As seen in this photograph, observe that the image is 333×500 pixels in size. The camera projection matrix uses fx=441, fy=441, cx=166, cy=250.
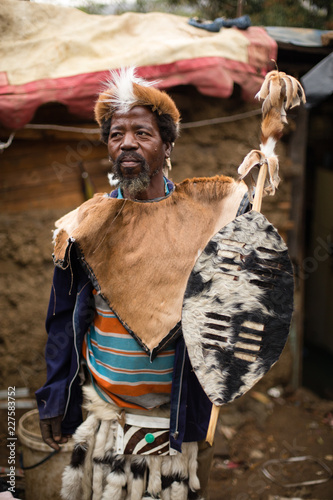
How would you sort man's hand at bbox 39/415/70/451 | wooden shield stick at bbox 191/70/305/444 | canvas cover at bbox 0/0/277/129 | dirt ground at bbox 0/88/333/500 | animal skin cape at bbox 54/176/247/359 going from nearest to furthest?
1. wooden shield stick at bbox 191/70/305/444
2. animal skin cape at bbox 54/176/247/359
3. man's hand at bbox 39/415/70/451
4. canvas cover at bbox 0/0/277/129
5. dirt ground at bbox 0/88/333/500

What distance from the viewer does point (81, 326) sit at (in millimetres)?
1961

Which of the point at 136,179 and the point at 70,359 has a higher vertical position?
the point at 136,179

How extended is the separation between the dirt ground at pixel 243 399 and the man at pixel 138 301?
67.7 inches

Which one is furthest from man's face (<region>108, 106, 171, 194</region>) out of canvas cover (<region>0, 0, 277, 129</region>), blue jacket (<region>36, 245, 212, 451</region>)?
canvas cover (<region>0, 0, 277, 129</region>)

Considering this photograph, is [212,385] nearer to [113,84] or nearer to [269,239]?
[269,239]

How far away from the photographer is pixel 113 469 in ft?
6.19

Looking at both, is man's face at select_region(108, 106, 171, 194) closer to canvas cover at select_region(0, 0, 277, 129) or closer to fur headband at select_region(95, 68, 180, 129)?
fur headband at select_region(95, 68, 180, 129)

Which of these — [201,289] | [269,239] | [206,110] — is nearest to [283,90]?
[269,239]

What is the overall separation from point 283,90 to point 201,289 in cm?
73

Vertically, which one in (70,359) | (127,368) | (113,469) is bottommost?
(113,469)

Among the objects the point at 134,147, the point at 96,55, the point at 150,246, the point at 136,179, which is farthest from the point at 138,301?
the point at 96,55

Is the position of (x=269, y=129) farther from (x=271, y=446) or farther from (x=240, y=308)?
(x=271, y=446)

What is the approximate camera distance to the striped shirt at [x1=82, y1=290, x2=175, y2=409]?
1.84 metres

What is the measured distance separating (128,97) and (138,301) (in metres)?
0.86
